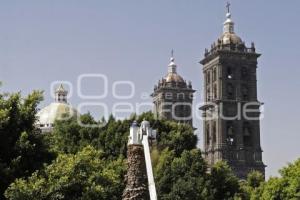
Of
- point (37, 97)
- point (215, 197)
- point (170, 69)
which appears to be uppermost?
point (170, 69)

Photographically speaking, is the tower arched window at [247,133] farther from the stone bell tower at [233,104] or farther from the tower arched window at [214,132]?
the tower arched window at [214,132]

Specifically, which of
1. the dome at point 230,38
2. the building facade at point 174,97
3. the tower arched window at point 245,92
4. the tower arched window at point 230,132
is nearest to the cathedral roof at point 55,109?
the building facade at point 174,97

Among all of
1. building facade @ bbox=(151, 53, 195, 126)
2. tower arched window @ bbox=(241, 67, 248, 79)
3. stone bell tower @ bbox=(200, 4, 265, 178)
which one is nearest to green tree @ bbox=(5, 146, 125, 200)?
stone bell tower @ bbox=(200, 4, 265, 178)

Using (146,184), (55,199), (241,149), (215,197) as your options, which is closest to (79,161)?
(55,199)

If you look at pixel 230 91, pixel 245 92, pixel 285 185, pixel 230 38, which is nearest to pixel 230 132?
pixel 230 91

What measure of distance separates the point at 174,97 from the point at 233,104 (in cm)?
1517

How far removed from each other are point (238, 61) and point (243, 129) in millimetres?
8048

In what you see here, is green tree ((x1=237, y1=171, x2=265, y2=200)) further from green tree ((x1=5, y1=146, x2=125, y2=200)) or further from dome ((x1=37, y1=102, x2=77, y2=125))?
dome ((x1=37, y1=102, x2=77, y2=125))

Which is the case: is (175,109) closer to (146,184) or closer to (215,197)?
(215,197)

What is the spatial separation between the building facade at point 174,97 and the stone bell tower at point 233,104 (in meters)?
11.5

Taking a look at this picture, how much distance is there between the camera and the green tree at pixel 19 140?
22.8 m

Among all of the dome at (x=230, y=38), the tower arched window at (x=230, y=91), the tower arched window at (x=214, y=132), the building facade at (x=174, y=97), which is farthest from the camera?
the building facade at (x=174, y=97)

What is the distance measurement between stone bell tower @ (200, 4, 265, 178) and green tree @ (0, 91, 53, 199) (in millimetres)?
55740

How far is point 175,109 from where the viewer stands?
93.8 m
